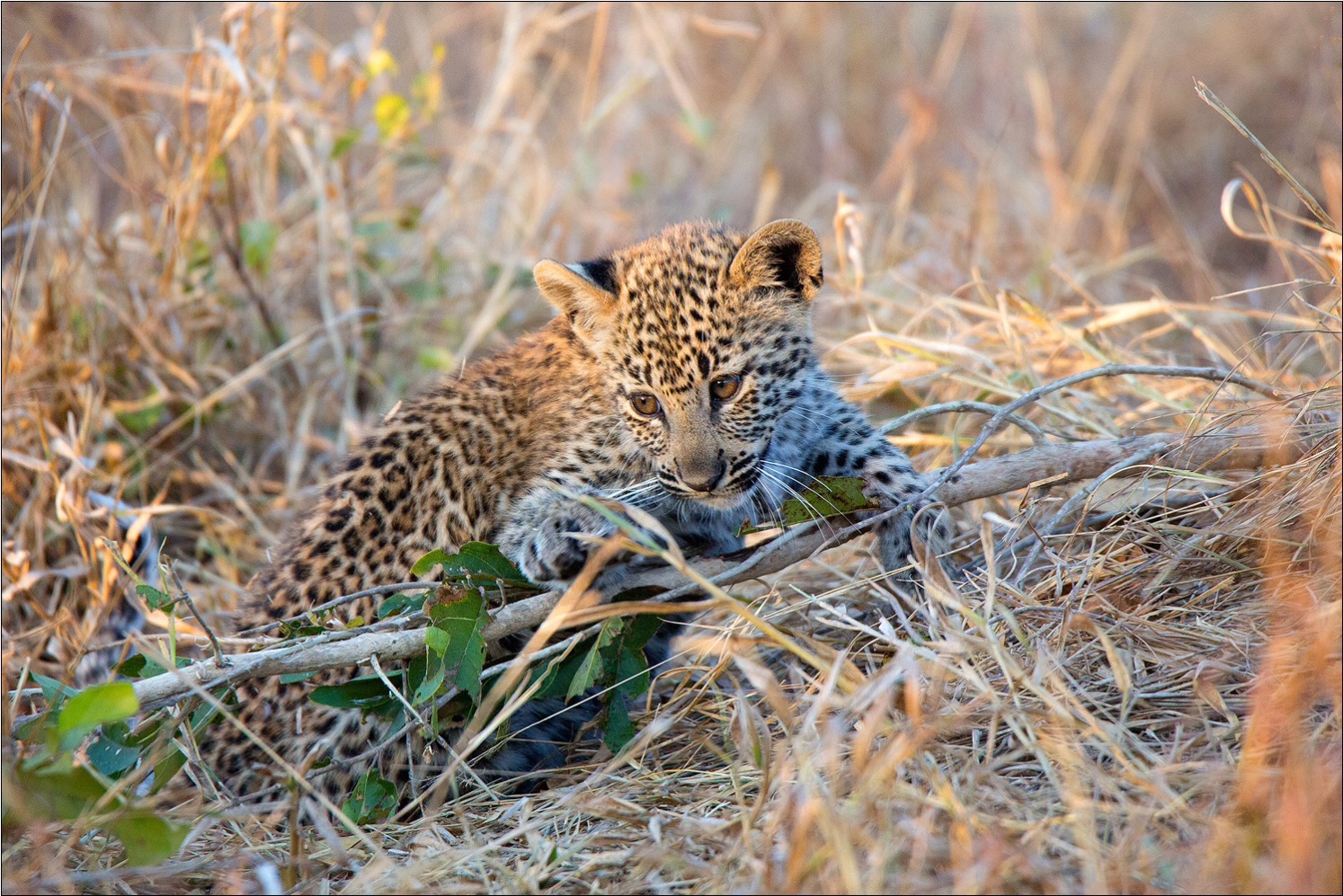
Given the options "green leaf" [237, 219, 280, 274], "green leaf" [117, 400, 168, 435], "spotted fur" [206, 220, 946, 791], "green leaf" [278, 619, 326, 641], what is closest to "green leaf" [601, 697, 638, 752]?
"spotted fur" [206, 220, 946, 791]

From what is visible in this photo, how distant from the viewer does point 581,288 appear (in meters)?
4.16

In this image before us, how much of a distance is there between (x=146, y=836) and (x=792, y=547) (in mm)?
2001

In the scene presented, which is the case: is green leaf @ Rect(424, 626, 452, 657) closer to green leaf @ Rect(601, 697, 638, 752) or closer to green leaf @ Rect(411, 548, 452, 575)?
green leaf @ Rect(411, 548, 452, 575)

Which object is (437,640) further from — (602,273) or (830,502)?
(602,273)

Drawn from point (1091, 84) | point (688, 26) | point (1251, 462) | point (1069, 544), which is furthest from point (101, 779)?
point (1091, 84)

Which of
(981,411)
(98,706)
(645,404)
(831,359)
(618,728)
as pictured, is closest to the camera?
(98,706)

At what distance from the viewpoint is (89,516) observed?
474 cm

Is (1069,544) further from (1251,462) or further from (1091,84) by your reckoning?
(1091,84)

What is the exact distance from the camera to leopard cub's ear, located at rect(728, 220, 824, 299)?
13.1ft

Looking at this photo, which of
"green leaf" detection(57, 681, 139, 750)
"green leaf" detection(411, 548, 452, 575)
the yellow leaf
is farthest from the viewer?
the yellow leaf

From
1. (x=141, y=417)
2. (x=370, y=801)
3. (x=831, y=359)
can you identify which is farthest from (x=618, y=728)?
(x=141, y=417)

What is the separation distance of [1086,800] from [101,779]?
2.43 m

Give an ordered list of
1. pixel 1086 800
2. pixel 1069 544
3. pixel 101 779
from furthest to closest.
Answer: pixel 1069 544 < pixel 101 779 < pixel 1086 800

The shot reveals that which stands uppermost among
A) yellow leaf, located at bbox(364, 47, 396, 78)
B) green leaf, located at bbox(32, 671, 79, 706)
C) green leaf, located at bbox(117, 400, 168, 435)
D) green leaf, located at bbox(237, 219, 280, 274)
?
yellow leaf, located at bbox(364, 47, 396, 78)
